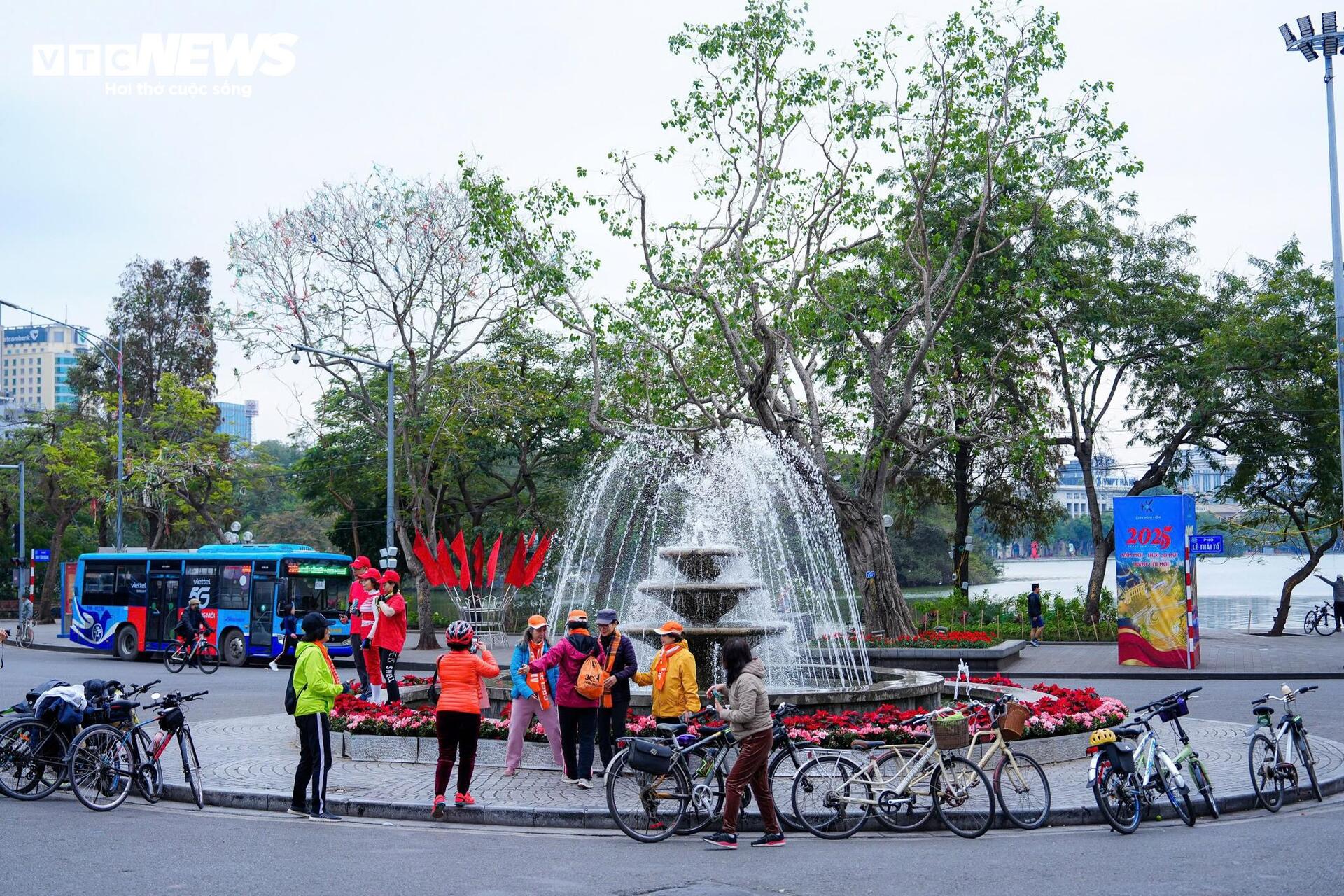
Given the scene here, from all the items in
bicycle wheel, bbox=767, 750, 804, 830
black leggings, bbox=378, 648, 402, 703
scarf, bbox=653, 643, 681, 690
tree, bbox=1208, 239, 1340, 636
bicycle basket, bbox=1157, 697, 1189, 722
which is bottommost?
bicycle wheel, bbox=767, 750, 804, 830

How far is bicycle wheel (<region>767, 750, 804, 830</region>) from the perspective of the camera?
1013 centimetres

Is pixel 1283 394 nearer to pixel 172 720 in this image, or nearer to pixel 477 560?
pixel 477 560

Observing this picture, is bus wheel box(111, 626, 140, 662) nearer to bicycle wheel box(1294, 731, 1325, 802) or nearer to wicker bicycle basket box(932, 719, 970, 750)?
wicker bicycle basket box(932, 719, 970, 750)

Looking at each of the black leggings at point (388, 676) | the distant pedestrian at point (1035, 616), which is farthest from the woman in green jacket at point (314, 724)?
the distant pedestrian at point (1035, 616)

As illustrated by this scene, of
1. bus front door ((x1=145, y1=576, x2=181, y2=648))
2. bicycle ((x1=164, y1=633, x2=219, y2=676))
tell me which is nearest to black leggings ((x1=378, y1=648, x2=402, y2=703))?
bicycle ((x1=164, y1=633, x2=219, y2=676))

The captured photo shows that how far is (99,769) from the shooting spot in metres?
10.8

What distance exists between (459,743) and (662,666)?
1960mm

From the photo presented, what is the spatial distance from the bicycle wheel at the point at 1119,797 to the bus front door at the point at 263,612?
2337 cm

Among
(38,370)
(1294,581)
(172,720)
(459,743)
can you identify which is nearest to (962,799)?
A: (459,743)

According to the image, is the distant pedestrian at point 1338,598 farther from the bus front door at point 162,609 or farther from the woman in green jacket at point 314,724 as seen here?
the woman in green jacket at point 314,724

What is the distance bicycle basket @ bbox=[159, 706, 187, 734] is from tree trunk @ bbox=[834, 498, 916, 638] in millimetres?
18173

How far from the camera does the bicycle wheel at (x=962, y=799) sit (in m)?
9.92

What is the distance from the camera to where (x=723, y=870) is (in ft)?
28.0

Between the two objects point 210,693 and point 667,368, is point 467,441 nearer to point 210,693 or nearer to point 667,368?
point 667,368
